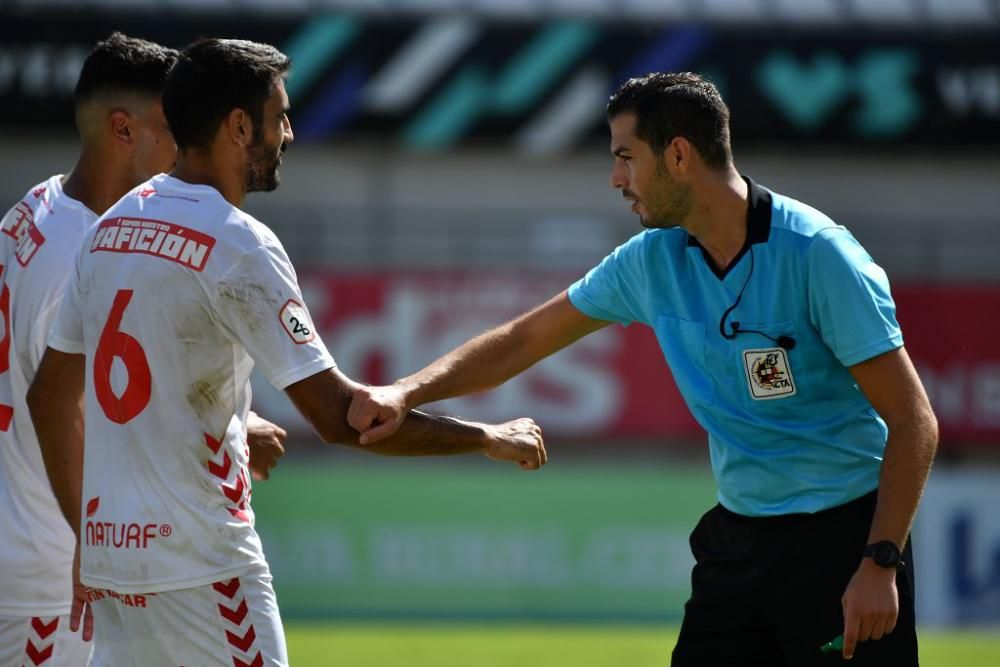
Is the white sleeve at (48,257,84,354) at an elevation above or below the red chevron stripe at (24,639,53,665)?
above

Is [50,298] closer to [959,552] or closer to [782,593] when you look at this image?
[782,593]

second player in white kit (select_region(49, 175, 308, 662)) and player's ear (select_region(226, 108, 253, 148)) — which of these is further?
player's ear (select_region(226, 108, 253, 148))

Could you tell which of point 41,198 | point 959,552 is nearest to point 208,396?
point 41,198

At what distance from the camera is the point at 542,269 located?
587 inches

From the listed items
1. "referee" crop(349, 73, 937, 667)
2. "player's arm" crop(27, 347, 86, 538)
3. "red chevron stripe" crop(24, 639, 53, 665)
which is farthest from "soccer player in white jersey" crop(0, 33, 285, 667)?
"referee" crop(349, 73, 937, 667)

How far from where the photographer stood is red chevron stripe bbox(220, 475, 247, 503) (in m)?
3.67

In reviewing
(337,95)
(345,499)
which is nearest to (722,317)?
(345,499)

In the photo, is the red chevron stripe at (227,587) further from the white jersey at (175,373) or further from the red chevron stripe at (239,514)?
the red chevron stripe at (239,514)

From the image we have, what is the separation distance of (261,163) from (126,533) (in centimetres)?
100

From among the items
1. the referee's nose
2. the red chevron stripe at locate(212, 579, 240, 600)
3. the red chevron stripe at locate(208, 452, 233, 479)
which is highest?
the referee's nose

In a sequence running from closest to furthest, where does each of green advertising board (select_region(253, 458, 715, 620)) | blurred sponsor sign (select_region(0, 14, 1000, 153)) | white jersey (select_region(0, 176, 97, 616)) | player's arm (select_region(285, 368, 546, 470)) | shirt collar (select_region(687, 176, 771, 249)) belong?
player's arm (select_region(285, 368, 546, 470)), shirt collar (select_region(687, 176, 771, 249)), white jersey (select_region(0, 176, 97, 616)), green advertising board (select_region(253, 458, 715, 620)), blurred sponsor sign (select_region(0, 14, 1000, 153))

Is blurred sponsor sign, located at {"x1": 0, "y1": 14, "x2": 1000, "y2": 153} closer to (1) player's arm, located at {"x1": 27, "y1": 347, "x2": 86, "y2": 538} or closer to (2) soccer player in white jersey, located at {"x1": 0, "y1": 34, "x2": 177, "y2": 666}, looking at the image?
(2) soccer player in white jersey, located at {"x1": 0, "y1": 34, "x2": 177, "y2": 666}

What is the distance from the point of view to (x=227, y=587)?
11.9 feet

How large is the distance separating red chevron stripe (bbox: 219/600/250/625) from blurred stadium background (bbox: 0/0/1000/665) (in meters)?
9.54
